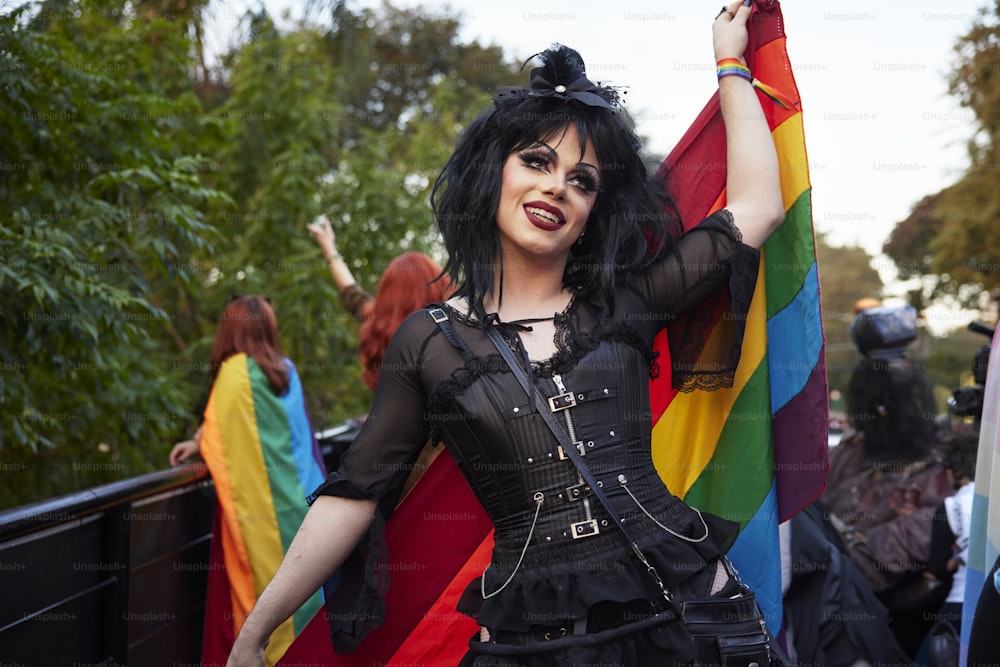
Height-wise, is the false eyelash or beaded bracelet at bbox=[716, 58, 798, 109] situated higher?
beaded bracelet at bbox=[716, 58, 798, 109]

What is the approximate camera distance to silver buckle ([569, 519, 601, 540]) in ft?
6.43

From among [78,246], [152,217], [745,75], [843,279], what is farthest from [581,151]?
[843,279]

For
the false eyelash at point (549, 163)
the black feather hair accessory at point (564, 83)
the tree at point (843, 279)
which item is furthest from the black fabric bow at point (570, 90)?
the tree at point (843, 279)

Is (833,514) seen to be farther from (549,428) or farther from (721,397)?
(549,428)

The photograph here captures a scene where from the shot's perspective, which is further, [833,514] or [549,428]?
[833,514]

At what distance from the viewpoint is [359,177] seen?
725 centimetres

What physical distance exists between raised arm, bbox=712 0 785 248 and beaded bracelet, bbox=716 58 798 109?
0.04ft

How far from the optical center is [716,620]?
191cm

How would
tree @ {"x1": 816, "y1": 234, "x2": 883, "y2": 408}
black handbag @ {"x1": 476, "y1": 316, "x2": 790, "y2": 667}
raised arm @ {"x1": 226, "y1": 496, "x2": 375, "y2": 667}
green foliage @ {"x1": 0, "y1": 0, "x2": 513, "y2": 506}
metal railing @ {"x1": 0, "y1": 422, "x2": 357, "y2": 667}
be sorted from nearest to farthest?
black handbag @ {"x1": 476, "y1": 316, "x2": 790, "y2": 667}, raised arm @ {"x1": 226, "y1": 496, "x2": 375, "y2": 667}, metal railing @ {"x1": 0, "y1": 422, "x2": 357, "y2": 667}, green foliage @ {"x1": 0, "y1": 0, "x2": 513, "y2": 506}, tree @ {"x1": 816, "y1": 234, "x2": 883, "y2": 408}

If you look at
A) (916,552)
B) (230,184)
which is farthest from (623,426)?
(230,184)

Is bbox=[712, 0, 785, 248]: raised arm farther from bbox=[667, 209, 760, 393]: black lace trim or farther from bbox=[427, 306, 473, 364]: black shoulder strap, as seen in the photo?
bbox=[427, 306, 473, 364]: black shoulder strap

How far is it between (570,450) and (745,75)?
3.58 ft

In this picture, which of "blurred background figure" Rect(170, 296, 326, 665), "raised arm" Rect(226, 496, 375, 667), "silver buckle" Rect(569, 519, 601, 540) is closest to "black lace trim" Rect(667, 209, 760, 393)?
"silver buckle" Rect(569, 519, 601, 540)

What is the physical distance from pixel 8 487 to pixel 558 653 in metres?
3.39
